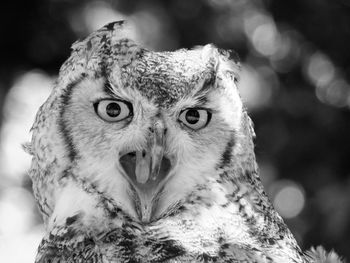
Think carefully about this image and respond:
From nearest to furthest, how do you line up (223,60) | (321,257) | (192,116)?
(192,116) < (321,257) < (223,60)

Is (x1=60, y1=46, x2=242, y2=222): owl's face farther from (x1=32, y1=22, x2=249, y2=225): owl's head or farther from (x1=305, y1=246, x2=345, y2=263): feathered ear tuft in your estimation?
(x1=305, y1=246, x2=345, y2=263): feathered ear tuft

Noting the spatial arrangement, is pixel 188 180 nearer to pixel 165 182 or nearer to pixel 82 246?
Result: pixel 165 182

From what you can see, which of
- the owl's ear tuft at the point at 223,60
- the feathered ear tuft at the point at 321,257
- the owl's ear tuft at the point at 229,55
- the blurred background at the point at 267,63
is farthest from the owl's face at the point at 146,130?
the blurred background at the point at 267,63

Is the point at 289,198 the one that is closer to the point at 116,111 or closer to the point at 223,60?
the point at 223,60

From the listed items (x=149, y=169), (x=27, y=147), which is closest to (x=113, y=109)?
(x=149, y=169)

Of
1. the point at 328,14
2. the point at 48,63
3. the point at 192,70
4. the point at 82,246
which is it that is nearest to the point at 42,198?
the point at 82,246

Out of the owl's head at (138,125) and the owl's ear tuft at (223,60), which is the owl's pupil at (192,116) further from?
the owl's ear tuft at (223,60)

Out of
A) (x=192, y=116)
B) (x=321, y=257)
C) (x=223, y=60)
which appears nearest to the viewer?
(x=192, y=116)

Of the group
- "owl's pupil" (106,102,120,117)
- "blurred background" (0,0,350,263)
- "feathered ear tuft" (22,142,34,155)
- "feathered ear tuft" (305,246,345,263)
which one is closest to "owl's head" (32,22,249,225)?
"owl's pupil" (106,102,120,117)
